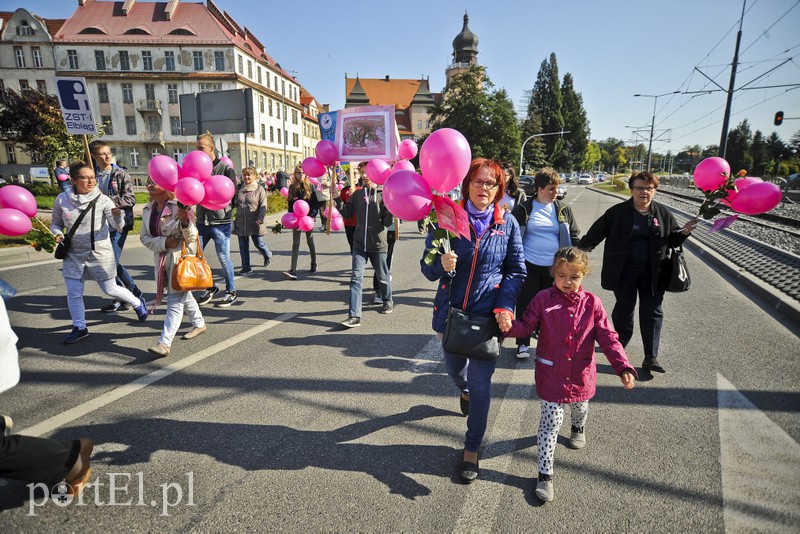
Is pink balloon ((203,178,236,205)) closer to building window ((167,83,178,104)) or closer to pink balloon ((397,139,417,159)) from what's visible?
pink balloon ((397,139,417,159))

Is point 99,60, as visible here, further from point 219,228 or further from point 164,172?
point 164,172

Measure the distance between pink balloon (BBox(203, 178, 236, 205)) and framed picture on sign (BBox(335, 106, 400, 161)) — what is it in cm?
172

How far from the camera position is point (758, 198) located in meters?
3.64

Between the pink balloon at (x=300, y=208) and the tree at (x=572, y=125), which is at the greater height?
the tree at (x=572, y=125)

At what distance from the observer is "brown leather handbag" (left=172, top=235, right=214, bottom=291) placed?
4.27 m

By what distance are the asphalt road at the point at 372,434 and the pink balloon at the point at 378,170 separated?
72.1 inches

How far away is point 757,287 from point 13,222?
9.82 m

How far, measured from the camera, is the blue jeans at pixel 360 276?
5.26 meters

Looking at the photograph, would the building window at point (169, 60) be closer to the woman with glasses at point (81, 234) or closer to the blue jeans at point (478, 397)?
the woman with glasses at point (81, 234)

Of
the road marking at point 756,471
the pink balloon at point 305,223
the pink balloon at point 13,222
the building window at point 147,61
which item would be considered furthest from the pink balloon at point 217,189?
the building window at point 147,61

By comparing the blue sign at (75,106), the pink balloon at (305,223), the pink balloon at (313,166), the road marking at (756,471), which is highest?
the blue sign at (75,106)

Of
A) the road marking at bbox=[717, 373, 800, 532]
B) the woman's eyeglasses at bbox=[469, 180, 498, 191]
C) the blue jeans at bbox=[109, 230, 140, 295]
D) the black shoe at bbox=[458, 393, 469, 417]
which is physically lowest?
the road marking at bbox=[717, 373, 800, 532]

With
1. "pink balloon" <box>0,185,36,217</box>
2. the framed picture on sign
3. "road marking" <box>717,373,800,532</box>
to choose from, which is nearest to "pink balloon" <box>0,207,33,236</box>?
"pink balloon" <box>0,185,36,217</box>

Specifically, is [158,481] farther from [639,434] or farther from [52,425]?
[639,434]
